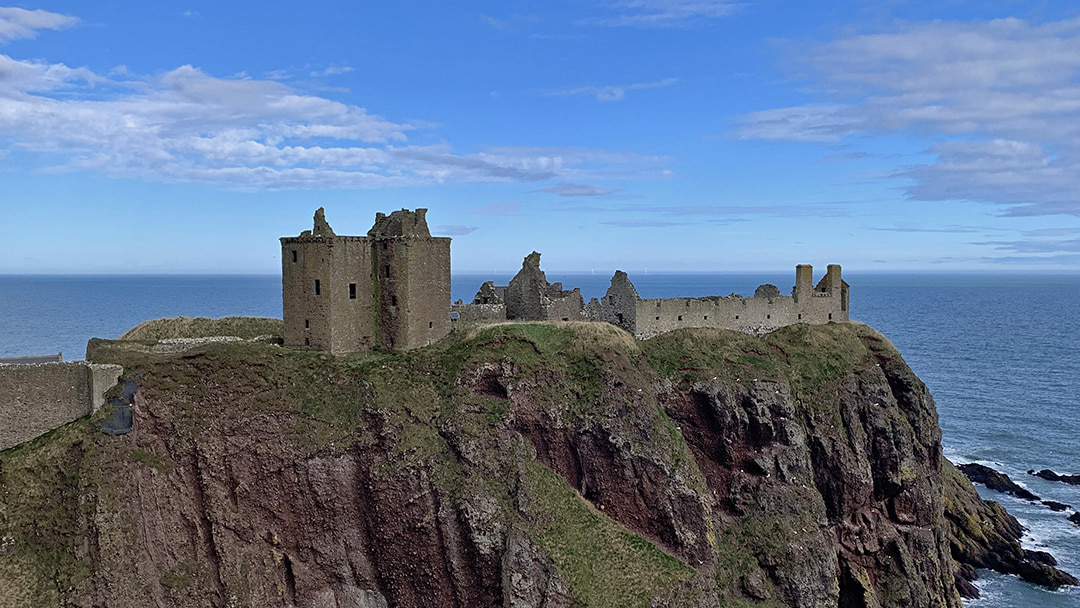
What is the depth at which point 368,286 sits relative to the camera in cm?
4475

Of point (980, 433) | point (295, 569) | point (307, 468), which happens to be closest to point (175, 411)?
point (307, 468)

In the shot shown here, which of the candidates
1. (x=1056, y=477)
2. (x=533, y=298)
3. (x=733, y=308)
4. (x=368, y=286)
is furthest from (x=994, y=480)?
(x=368, y=286)

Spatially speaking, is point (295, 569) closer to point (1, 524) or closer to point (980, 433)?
point (1, 524)

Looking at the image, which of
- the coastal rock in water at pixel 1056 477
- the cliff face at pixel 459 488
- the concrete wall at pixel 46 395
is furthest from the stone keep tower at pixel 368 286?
the coastal rock in water at pixel 1056 477

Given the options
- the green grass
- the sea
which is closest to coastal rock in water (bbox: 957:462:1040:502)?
the sea

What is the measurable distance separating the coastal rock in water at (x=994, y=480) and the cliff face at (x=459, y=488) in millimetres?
27623

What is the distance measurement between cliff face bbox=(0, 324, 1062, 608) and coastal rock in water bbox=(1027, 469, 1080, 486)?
33179 millimetres

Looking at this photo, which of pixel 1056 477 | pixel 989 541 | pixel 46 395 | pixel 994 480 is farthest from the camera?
pixel 1056 477

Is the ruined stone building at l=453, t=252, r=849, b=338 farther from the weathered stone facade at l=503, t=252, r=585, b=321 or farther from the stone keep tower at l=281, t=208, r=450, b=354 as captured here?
the stone keep tower at l=281, t=208, r=450, b=354

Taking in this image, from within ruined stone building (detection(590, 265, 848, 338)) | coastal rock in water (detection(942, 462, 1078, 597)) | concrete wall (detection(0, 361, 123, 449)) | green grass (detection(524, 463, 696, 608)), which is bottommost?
coastal rock in water (detection(942, 462, 1078, 597))

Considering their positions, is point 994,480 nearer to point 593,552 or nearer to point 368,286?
point 593,552

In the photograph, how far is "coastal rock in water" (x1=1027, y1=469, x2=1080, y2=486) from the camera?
70.8m

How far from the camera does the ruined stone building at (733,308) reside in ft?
180

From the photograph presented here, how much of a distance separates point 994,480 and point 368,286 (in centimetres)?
5769
